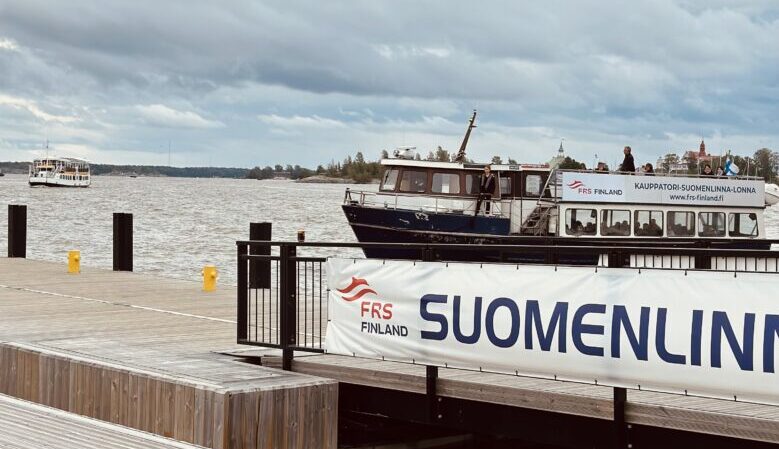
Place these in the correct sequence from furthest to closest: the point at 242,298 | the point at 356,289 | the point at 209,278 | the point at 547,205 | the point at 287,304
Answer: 1. the point at 547,205
2. the point at 209,278
3. the point at 242,298
4. the point at 287,304
5. the point at 356,289

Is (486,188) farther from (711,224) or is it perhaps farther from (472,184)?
(711,224)

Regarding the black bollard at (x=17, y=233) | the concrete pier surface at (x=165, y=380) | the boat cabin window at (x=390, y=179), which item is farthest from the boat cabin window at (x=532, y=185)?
the concrete pier surface at (x=165, y=380)

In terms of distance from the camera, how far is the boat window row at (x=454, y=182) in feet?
111

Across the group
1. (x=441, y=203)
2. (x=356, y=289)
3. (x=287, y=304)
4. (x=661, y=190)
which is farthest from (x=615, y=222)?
(x=356, y=289)

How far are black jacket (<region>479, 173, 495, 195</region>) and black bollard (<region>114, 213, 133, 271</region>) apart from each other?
1059 cm

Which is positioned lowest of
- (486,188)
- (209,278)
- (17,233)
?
(209,278)

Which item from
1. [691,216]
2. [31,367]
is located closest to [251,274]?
[31,367]

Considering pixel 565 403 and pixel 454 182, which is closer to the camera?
pixel 565 403

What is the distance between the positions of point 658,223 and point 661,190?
3.15 ft

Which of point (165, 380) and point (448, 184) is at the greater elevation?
point (448, 184)

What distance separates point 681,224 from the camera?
32.2 metres

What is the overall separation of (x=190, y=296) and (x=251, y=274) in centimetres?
138

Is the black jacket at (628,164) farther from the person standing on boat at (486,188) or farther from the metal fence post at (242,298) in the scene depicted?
the metal fence post at (242,298)

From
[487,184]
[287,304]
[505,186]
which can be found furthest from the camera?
[505,186]
